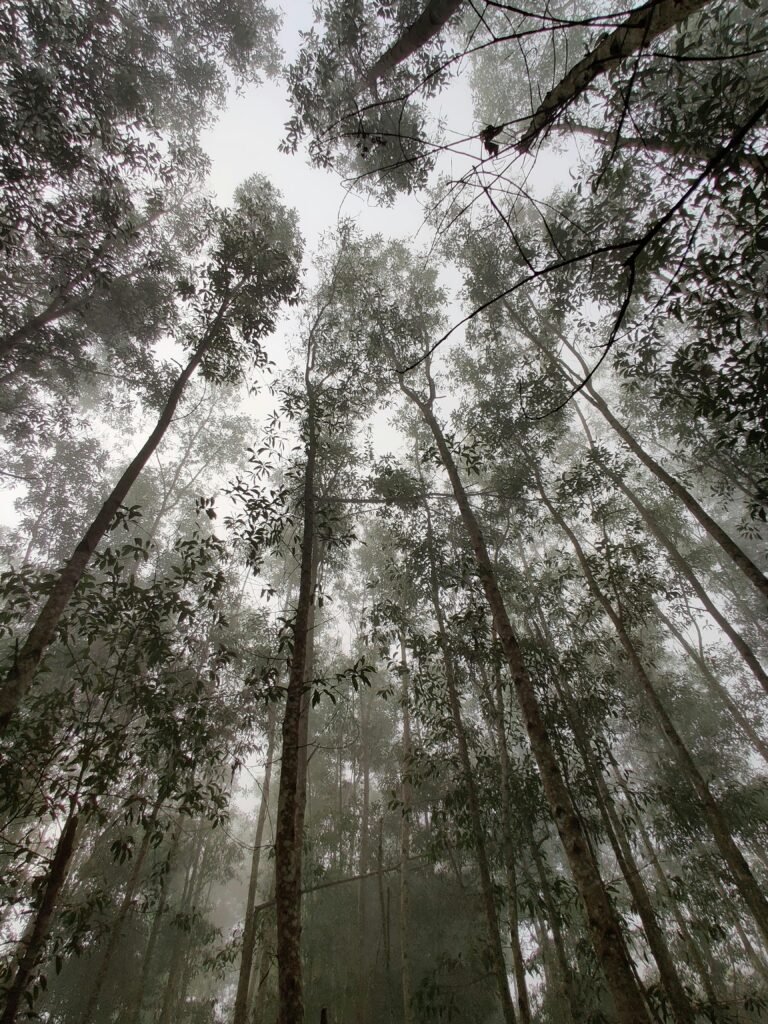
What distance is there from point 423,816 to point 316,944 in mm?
5197

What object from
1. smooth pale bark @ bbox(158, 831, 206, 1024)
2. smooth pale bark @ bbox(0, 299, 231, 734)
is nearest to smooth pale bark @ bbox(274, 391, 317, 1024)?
smooth pale bark @ bbox(0, 299, 231, 734)

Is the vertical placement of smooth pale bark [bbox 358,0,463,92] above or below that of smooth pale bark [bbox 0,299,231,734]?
above

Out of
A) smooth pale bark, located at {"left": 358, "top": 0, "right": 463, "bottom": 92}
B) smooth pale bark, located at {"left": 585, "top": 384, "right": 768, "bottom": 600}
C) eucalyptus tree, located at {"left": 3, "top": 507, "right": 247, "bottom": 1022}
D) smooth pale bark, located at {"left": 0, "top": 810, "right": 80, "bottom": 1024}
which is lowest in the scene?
smooth pale bark, located at {"left": 0, "top": 810, "right": 80, "bottom": 1024}

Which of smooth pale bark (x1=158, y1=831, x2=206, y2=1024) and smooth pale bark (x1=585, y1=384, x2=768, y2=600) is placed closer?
smooth pale bark (x1=585, y1=384, x2=768, y2=600)

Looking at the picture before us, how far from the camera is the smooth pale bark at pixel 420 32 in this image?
438 cm

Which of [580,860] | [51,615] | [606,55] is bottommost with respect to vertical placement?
[580,860]

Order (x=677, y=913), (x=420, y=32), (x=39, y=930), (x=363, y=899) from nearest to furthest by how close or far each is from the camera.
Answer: (x=39, y=930) < (x=420, y=32) < (x=677, y=913) < (x=363, y=899)

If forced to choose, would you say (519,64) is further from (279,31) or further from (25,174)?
(25,174)

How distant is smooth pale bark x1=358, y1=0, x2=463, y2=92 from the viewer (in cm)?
438

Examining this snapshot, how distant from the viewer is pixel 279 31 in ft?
44.4

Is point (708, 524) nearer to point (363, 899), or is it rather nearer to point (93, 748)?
point (93, 748)

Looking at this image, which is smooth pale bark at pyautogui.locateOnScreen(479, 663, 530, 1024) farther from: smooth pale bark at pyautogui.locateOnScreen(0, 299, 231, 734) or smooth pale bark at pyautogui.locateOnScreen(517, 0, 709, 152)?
smooth pale bark at pyautogui.locateOnScreen(517, 0, 709, 152)

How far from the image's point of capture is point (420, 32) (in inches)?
192

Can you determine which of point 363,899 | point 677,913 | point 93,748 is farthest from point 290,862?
point 363,899
